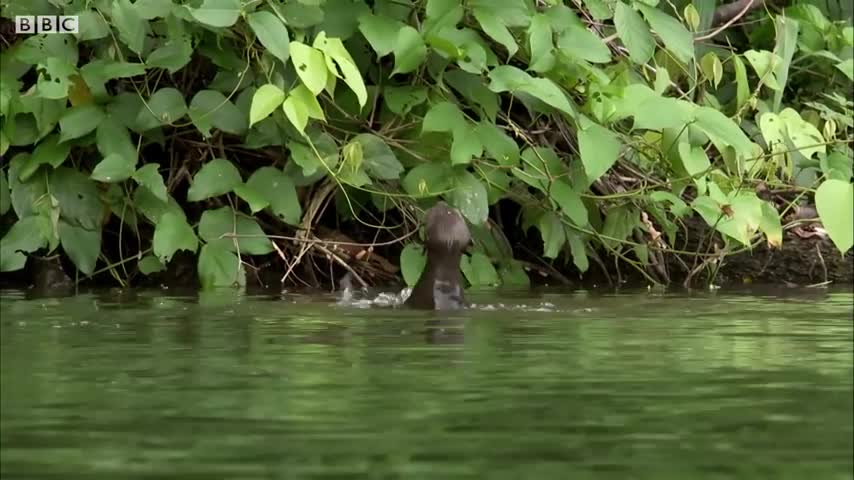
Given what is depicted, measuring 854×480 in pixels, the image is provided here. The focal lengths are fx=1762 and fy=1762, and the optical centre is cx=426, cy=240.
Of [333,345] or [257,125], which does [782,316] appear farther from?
[257,125]

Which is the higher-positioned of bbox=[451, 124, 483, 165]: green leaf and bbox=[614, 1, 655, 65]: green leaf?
bbox=[614, 1, 655, 65]: green leaf

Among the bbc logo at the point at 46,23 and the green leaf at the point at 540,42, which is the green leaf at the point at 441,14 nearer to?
the green leaf at the point at 540,42

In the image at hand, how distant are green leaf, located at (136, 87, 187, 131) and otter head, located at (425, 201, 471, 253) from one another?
845 millimetres

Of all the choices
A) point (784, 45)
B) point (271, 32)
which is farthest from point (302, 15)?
point (784, 45)

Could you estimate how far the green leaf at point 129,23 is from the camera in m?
5.12

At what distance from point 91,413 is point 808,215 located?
4.21 metres

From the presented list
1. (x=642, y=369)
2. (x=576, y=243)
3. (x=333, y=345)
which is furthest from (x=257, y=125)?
(x=642, y=369)

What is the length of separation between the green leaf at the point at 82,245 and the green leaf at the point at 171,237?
0.21 meters

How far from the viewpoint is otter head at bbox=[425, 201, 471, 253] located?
523cm

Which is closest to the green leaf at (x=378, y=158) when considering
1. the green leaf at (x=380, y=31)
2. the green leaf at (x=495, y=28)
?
the green leaf at (x=380, y=31)

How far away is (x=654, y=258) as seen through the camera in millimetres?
6168

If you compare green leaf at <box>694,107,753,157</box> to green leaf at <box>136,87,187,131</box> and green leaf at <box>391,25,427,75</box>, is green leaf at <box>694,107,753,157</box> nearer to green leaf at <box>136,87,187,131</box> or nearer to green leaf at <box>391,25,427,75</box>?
green leaf at <box>391,25,427,75</box>

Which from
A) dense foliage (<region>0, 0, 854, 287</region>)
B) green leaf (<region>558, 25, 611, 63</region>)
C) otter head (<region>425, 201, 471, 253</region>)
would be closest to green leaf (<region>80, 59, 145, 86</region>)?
dense foliage (<region>0, 0, 854, 287</region>)

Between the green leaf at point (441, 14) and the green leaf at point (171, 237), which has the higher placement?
the green leaf at point (441, 14)
